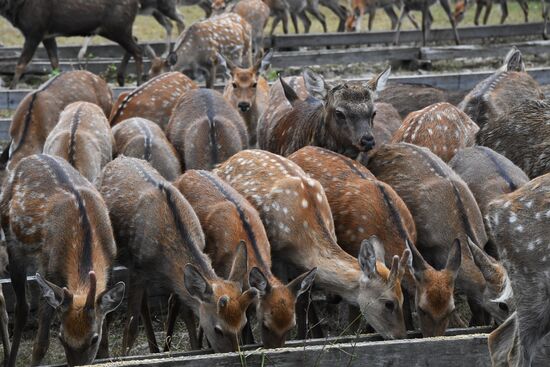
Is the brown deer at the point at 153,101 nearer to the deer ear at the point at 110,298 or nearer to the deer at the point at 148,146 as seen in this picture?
the deer at the point at 148,146

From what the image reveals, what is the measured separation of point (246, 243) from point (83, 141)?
280 centimetres

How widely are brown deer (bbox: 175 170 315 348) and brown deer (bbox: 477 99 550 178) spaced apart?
236 cm

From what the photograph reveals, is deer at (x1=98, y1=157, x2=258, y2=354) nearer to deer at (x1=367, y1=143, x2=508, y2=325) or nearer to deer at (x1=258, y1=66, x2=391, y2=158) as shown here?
deer at (x1=367, y1=143, x2=508, y2=325)

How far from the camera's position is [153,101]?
1057cm

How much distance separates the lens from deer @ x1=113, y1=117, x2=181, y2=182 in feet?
28.8

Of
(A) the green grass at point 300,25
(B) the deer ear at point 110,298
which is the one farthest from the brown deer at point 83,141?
(A) the green grass at point 300,25

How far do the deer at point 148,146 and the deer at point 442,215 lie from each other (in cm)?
187

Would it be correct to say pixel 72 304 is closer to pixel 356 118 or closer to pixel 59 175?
pixel 59 175

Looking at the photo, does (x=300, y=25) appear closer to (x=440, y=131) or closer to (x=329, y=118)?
(x=440, y=131)

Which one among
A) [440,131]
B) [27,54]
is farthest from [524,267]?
[27,54]

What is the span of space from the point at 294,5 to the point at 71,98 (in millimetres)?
12209

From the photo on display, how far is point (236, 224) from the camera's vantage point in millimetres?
6664

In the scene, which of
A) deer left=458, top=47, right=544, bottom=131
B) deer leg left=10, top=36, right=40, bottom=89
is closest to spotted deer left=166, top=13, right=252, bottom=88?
deer leg left=10, top=36, right=40, bottom=89

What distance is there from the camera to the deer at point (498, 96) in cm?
945
